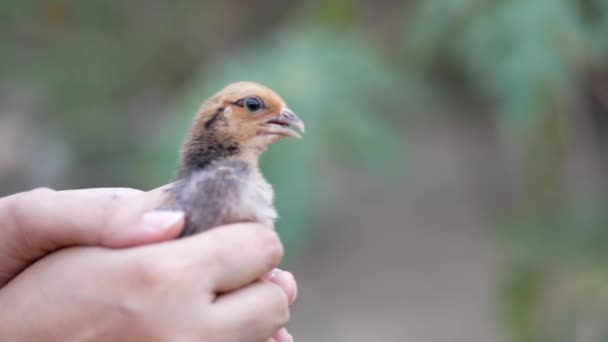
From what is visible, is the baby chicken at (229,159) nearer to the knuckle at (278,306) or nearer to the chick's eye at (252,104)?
the chick's eye at (252,104)

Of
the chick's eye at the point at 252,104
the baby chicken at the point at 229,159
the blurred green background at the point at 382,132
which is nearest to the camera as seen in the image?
the baby chicken at the point at 229,159

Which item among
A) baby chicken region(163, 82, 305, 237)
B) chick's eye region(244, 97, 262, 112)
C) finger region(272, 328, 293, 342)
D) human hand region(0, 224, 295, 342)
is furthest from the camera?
chick's eye region(244, 97, 262, 112)

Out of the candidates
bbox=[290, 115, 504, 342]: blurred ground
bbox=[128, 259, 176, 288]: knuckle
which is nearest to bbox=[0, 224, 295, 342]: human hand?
bbox=[128, 259, 176, 288]: knuckle

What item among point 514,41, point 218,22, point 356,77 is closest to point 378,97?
point 356,77

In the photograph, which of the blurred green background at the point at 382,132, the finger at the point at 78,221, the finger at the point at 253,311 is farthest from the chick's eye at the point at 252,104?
the blurred green background at the point at 382,132

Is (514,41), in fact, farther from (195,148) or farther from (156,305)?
(156,305)

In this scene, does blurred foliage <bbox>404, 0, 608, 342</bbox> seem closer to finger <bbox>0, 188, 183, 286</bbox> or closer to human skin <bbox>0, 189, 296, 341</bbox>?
human skin <bbox>0, 189, 296, 341</bbox>

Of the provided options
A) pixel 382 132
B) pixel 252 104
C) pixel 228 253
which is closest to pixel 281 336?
pixel 228 253

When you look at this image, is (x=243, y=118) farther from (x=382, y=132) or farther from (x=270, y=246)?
(x=382, y=132)
